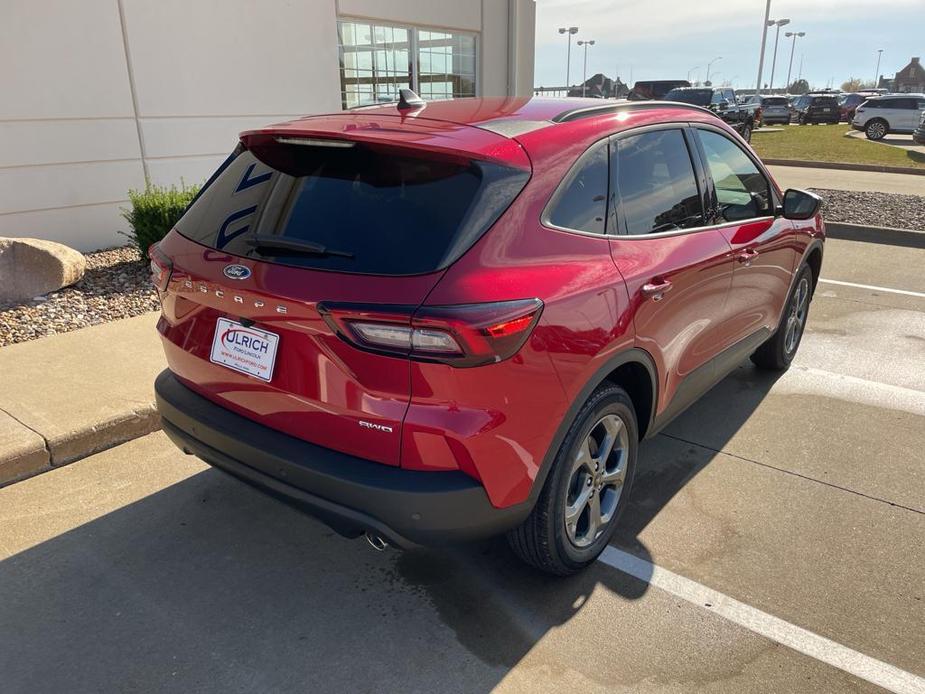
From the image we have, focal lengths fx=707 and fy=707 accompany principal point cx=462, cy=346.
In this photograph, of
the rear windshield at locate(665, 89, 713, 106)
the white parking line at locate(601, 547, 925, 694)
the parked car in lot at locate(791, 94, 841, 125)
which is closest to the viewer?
the white parking line at locate(601, 547, 925, 694)

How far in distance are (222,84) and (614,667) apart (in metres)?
8.37

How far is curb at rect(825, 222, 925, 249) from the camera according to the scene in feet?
30.8

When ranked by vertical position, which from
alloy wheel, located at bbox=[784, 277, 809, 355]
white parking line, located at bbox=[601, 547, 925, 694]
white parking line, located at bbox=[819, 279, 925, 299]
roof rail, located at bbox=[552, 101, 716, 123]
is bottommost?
white parking line, located at bbox=[819, 279, 925, 299]

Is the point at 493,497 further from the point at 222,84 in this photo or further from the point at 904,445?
the point at 222,84

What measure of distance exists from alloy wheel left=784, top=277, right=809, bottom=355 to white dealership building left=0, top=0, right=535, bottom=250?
6.96 metres

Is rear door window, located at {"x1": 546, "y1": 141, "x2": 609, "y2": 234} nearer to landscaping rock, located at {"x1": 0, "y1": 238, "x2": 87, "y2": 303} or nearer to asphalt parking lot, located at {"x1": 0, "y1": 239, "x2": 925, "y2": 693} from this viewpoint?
asphalt parking lot, located at {"x1": 0, "y1": 239, "x2": 925, "y2": 693}

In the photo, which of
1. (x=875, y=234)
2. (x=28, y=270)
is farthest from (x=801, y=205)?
(x=875, y=234)

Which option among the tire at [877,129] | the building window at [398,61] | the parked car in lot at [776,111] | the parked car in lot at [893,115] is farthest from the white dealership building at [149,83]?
the parked car in lot at [776,111]

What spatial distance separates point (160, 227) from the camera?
22.1 feet

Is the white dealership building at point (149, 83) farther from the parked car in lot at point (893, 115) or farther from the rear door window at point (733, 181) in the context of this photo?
the parked car in lot at point (893, 115)

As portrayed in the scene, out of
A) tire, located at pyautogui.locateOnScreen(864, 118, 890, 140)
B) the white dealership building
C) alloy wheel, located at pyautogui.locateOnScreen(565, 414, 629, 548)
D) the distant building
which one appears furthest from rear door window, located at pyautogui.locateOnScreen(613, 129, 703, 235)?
the distant building

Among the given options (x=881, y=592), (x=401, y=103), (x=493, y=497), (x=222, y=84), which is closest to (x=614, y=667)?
(x=493, y=497)

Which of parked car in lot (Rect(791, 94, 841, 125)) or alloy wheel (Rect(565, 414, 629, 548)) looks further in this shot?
parked car in lot (Rect(791, 94, 841, 125))

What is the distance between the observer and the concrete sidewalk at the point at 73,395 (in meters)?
3.76
